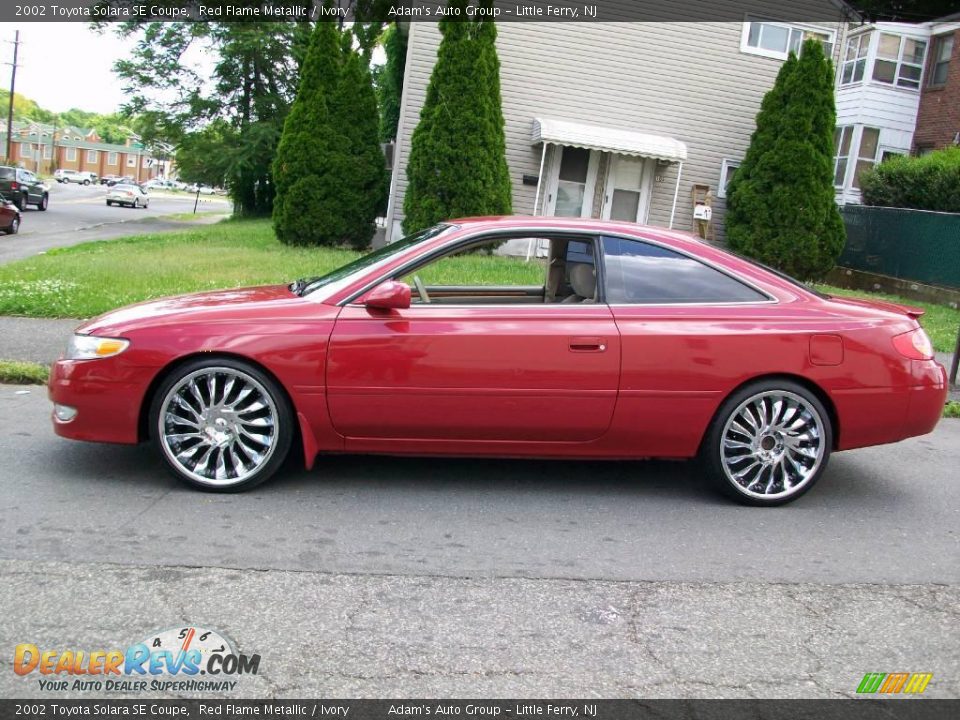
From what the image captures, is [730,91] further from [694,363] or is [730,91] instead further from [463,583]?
[463,583]

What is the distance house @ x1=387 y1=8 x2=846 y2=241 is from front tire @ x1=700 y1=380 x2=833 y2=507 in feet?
45.2

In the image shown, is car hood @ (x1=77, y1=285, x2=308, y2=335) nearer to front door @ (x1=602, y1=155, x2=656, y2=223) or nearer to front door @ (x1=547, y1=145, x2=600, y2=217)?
front door @ (x1=547, y1=145, x2=600, y2=217)

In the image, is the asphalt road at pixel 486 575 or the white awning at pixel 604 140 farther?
the white awning at pixel 604 140

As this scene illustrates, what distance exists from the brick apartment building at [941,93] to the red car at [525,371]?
24.0m

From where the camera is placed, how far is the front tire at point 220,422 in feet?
15.2

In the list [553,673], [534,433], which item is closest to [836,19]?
[534,433]

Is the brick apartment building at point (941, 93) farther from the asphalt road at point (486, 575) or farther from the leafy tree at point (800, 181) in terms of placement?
the asphalt road at point (486, 575)

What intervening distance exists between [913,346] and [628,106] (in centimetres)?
1537

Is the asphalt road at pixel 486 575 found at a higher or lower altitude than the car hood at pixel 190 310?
lower

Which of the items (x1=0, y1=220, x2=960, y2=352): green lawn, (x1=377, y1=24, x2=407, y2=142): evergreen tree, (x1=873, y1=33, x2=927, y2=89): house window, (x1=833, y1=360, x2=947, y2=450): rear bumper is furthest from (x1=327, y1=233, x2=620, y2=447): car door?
(x1=873, y1=33, x2=927, y2=89): house window

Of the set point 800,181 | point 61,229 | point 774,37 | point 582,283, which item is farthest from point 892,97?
point 582,283

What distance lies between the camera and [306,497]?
15.5 ft

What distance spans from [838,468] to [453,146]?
38.8ft

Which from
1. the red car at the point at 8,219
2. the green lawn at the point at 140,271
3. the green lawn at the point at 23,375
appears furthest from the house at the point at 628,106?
the green lawn at the point at 23,375
